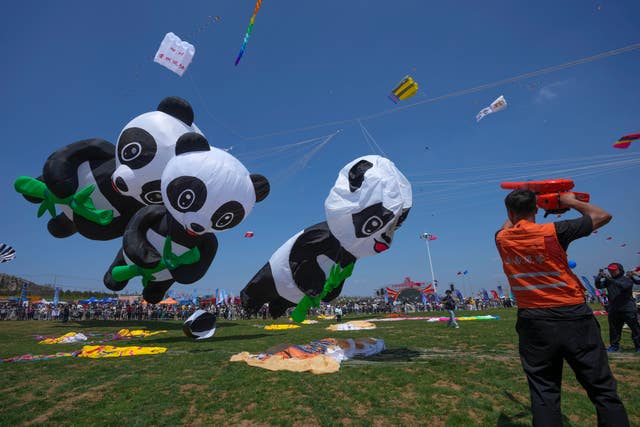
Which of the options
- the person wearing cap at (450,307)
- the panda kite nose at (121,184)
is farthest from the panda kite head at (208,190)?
the person wearing cap at (450,307)

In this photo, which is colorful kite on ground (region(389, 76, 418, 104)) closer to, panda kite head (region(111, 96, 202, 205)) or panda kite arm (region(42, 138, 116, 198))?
panda kite head (region(111, 96, 202, 205))

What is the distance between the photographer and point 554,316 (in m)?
2.76

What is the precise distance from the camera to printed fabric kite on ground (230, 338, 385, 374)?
765 centimetres

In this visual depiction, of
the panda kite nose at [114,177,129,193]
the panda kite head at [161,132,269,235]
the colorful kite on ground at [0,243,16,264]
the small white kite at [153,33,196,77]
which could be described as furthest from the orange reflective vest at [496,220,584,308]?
the colorful kite on ground at [0,243,16,264]

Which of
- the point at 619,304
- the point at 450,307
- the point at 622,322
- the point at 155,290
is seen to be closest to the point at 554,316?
the point at 619,304

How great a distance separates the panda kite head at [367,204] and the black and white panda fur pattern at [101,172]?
306 inches

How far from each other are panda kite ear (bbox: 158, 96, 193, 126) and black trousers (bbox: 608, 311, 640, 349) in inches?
602

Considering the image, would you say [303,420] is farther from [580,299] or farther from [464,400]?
[580,299]

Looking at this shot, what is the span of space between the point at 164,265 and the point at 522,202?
13.7 metres

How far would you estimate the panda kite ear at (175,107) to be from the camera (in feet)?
44.4

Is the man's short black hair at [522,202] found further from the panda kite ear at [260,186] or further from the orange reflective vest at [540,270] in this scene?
the panda kite ear at [260,186]

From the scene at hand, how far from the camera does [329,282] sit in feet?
27.5

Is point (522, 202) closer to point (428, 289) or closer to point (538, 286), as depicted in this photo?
point (538, 286)

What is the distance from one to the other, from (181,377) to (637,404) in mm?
8104
